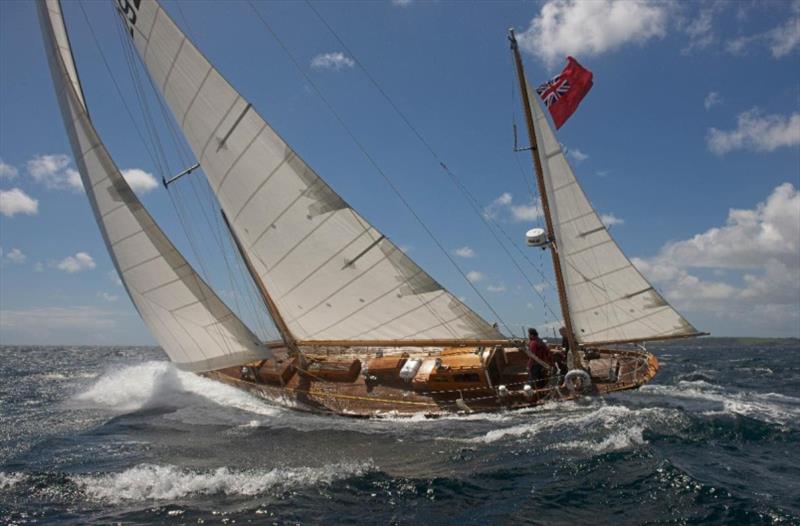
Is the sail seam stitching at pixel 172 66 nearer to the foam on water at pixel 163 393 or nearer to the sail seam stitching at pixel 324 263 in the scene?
the sail seam stitching at pixel 324 263

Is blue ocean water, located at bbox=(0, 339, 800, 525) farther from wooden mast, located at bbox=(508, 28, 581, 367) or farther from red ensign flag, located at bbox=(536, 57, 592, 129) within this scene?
red ensign flag, located at bbox=(536, 57, 592, 129)

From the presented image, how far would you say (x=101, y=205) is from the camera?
1705 cm

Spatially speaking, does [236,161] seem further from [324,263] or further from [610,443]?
[610,443]

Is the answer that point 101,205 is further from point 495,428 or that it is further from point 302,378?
point 495,428

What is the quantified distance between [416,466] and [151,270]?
35.5ft

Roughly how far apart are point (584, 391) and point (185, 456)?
1122 centimetres

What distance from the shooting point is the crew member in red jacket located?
16.5 m

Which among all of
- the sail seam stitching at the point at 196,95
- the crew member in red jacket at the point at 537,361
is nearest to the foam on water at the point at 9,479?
the sail seam stitching at the point at 196,95

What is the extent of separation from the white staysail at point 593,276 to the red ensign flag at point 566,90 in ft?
1.49

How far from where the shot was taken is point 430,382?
54.6 feet

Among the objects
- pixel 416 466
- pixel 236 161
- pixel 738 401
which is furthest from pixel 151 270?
pixel 738 401

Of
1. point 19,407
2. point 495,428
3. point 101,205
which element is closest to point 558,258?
point 495,428

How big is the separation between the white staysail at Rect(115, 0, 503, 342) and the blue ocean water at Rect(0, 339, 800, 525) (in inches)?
124

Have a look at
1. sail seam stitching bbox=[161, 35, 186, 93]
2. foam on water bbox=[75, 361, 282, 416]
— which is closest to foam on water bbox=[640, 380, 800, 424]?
foam on water bbox=[75, 361, 282, 416]
